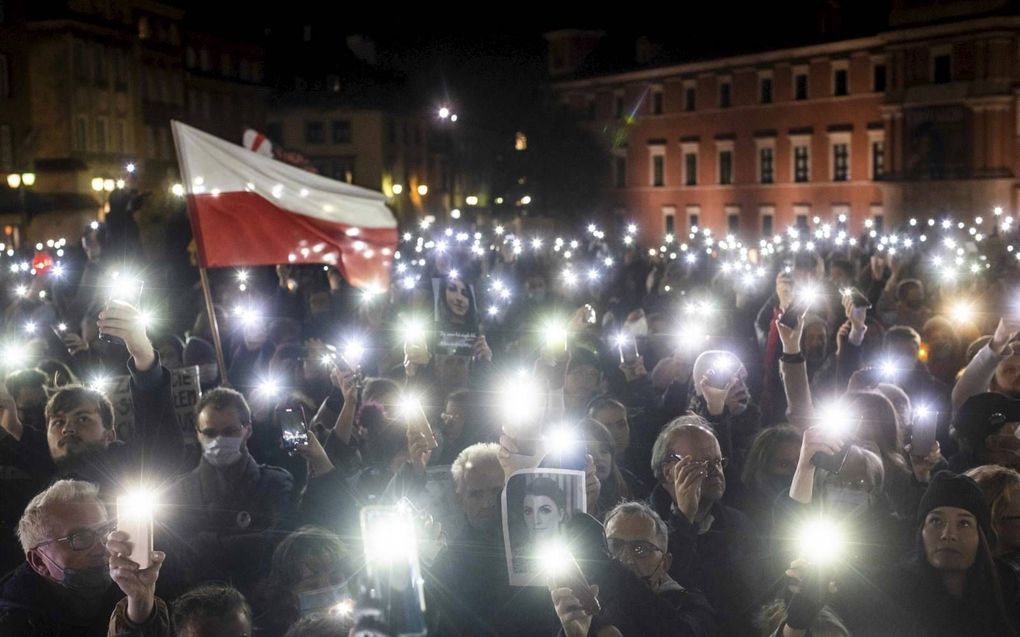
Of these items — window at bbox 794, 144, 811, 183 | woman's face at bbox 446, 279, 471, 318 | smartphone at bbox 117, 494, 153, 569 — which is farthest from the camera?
window at bbox 794, 144, 811, 183

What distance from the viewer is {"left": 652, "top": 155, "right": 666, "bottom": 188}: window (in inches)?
2534

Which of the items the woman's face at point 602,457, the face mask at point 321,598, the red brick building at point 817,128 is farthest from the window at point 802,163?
the face mask at point 321,598

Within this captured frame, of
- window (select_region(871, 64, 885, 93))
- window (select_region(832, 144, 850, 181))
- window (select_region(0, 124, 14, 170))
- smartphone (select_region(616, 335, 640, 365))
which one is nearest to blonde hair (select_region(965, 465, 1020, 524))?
smartphone (select_region(616, 335, 640, 365))

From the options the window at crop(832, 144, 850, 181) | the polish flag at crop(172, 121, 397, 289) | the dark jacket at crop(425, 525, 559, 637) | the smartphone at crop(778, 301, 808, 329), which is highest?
the window at crop(832, 144, 850, 181)

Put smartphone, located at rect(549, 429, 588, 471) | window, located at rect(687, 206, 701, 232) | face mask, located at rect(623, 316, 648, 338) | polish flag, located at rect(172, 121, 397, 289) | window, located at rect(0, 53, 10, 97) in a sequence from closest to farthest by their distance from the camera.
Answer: smartphone, located at rect(549, 429, 588, 471)
polish flag, located at rect(172, 121, 397, 289)
face mask, located at rect(623, 316, 648, 338)
window, located at rect(0, 53, 10, 97)
window, located at rect(687, 206, 701, 232)

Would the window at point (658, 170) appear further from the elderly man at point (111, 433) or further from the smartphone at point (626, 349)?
the elderly man at point (111, 433)

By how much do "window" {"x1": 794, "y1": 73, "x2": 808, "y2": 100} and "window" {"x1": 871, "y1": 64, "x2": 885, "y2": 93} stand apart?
3.49 meters

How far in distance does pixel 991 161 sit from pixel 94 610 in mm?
47914

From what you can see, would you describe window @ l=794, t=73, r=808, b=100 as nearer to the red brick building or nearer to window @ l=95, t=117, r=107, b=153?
the red brick building

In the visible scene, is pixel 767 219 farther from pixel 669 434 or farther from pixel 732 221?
pixel 669 434

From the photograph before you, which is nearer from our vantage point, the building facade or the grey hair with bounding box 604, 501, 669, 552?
the grey hair with bounding box 604, 501, 669, 552

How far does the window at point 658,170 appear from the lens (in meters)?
64.4

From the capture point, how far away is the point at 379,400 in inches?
267

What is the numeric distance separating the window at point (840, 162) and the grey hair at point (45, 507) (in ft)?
175
